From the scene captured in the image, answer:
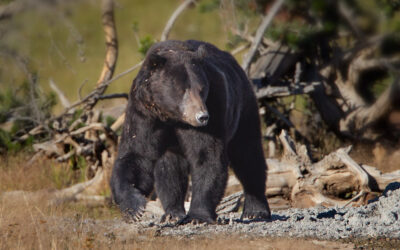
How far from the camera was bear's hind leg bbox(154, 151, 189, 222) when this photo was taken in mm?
5941

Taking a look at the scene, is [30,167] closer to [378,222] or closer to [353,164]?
[353,164]

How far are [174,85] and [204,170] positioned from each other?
2.63 ft

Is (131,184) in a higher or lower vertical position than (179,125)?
lower

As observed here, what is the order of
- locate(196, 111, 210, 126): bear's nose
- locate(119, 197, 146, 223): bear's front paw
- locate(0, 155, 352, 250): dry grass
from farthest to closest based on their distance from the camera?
locate(119, 197, 146, 223): bear's front paw, locate(196, 111, 210, 126): bear's nose, locate(0, 155, 352, 250): dry grass

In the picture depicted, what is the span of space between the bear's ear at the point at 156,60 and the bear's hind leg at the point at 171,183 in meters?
1.06

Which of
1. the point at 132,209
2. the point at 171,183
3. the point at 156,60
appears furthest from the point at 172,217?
the point at 156,60

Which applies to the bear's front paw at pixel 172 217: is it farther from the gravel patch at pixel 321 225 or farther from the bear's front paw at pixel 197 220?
the bear's front paw at pixel 197 220

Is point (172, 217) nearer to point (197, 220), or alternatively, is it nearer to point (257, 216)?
point (197, 220)

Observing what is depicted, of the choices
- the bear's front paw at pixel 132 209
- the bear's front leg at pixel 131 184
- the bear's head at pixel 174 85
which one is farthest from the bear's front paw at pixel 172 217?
the bear's head at pixel 174 85

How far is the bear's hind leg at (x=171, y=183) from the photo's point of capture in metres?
5.94

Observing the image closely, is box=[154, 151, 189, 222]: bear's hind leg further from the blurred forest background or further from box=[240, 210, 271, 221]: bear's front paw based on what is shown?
the blurred forest background

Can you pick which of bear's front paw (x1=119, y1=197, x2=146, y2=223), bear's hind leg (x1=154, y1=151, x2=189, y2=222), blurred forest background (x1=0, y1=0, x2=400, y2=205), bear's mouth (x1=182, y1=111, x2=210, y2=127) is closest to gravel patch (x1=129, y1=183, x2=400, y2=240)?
bear's front paw (x1=119, y1=197, x2=146, y2=223)

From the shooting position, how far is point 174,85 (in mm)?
5145

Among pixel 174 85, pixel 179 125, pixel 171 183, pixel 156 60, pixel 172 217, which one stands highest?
pixel 156 60
